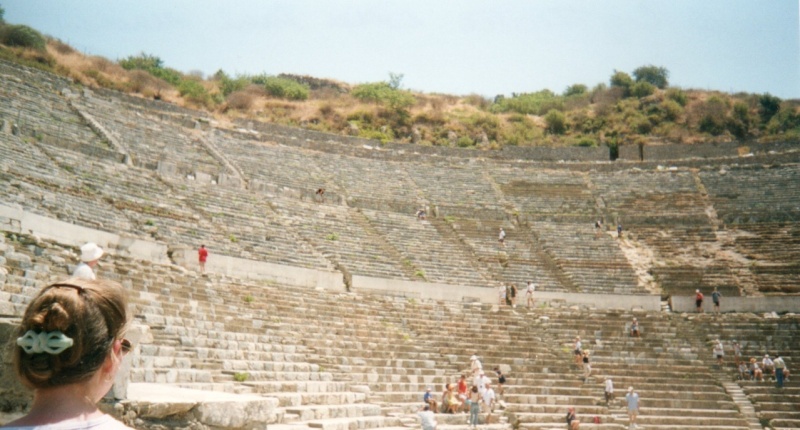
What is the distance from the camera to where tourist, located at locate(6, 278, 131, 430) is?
1.62 meters

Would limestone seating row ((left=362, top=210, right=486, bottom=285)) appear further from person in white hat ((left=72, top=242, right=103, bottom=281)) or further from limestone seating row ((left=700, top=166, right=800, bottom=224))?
person in white hat ((left=72, top=242, right=103, bottom=281))

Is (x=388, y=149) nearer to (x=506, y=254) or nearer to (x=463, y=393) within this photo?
(x=506, y=254)

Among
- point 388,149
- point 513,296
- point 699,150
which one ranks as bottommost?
point 513,296

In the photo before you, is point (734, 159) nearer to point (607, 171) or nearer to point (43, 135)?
point (607, 171)

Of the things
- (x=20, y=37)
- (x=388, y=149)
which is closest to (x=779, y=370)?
(x=388, y=149)

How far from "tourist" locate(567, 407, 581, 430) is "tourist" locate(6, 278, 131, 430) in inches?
523

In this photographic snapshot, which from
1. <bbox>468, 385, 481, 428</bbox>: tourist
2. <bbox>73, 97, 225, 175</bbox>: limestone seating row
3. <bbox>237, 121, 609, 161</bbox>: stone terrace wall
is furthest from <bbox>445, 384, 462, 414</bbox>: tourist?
<bbox>237, 121, 609, 161</bbox>: stone terrace wall

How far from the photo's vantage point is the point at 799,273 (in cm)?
2400

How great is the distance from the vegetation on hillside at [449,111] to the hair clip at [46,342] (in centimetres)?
3704

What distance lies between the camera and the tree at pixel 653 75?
63.1 metres

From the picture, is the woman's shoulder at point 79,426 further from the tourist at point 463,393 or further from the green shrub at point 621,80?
the green shrub at point 621,80

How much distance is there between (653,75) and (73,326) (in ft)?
219

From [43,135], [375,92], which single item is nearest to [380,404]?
[43,135]

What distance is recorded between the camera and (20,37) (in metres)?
35.5
